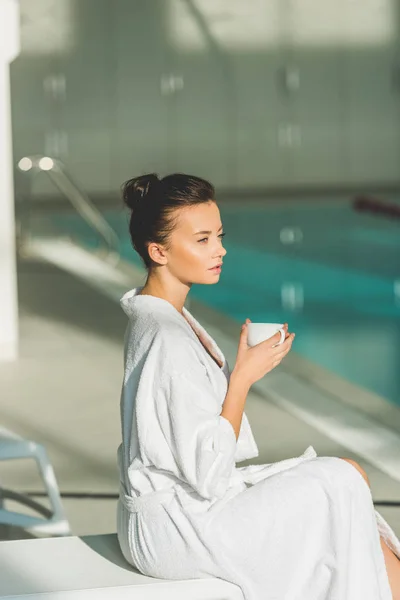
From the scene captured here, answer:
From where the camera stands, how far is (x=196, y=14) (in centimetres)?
1656

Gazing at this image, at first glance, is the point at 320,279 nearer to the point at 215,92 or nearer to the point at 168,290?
the point at 215,92

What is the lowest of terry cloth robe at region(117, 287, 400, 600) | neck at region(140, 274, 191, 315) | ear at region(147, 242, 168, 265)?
terry cloth robe at region(117, 287, 400, 600)

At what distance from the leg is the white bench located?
28 cm

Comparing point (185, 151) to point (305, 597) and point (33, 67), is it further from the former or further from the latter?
point (305, 597)

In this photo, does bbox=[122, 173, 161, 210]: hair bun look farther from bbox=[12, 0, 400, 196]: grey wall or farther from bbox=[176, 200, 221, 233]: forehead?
bbox=[12, 0, 400, 196]: grey wall

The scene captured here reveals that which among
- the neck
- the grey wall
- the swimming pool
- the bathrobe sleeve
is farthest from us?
the grey wall

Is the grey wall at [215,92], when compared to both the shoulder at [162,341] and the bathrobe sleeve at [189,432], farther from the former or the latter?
the bathrobe sleeve at [189,432]

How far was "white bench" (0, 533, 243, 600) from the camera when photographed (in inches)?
82.2

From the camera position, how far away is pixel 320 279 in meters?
10.3

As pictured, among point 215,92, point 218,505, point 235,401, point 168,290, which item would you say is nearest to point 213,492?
point 218,505

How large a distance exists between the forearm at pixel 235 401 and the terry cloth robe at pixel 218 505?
0.10ft

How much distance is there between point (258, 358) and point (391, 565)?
464 millimetres

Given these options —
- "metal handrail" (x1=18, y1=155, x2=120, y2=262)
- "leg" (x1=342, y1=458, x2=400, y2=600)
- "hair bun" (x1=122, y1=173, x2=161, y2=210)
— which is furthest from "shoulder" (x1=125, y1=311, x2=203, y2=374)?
"metal handrail" (x1=18, y1=155, x2=120, y2=262)

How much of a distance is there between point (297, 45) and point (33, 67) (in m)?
3.97
